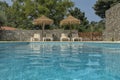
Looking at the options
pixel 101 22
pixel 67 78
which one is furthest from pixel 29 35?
pixel 67 78

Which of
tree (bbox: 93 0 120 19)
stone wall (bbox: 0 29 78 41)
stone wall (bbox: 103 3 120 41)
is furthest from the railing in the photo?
tree (bbox: 93 0 120 19)

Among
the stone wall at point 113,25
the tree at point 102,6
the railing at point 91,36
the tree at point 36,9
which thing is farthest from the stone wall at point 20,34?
the tree at point 102,6

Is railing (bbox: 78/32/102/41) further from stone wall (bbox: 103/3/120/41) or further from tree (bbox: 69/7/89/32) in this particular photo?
tree (bbox: 69/7/89/32)

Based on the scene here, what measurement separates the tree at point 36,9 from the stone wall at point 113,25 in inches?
419

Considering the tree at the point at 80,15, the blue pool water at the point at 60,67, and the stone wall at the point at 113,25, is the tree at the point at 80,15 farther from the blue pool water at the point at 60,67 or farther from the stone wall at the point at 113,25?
the blue pool water at the point at 60,67

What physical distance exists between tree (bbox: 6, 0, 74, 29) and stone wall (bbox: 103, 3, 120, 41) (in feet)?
34.9

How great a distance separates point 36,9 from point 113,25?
12775 mm

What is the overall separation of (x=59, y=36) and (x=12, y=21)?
60.7ft

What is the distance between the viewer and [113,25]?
19000mm

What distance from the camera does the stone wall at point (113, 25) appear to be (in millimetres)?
18087

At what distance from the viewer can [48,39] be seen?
68.0 ft

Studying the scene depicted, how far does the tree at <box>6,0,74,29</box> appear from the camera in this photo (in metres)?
29.1

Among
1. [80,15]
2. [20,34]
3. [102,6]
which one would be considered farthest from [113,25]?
[102,6]

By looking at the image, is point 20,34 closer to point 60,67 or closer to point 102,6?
point 102,6
